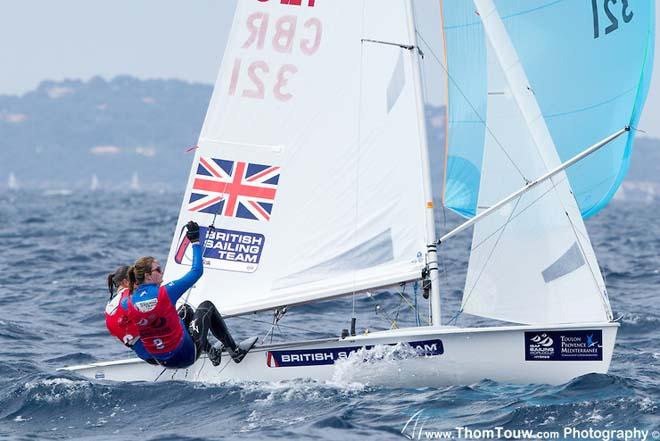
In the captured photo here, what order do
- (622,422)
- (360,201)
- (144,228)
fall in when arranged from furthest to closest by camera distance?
(144,228) < (360,201) < (622,422)

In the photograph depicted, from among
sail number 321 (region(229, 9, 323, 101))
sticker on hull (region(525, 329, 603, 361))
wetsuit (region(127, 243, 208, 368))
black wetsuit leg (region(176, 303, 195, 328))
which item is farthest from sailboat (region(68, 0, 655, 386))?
wetsuit (region(127, 243, 208, 368))

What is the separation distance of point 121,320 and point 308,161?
1.67m

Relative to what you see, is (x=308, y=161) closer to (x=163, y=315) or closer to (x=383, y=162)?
(x=383, y=162)

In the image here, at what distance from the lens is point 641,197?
173 metres

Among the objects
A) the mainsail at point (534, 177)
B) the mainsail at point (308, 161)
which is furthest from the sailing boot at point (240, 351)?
the mainsail at point (534, 177)

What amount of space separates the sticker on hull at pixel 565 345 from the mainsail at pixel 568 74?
1.25 metres

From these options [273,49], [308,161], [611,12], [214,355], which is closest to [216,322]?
[214,355]

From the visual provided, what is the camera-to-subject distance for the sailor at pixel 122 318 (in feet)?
25.2

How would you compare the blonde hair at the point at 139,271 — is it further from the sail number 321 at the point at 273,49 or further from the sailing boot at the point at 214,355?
the sail number 321 at the point at 273,49

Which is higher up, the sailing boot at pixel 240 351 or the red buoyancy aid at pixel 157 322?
the red buoyancy aid at pixel 157 322

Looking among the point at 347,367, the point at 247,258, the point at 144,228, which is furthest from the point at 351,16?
the point at 144,228

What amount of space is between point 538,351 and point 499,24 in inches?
89.9

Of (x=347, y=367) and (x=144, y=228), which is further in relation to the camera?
(x=144, y=228)

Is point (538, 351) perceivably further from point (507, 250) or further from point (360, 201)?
point (360, 201)
